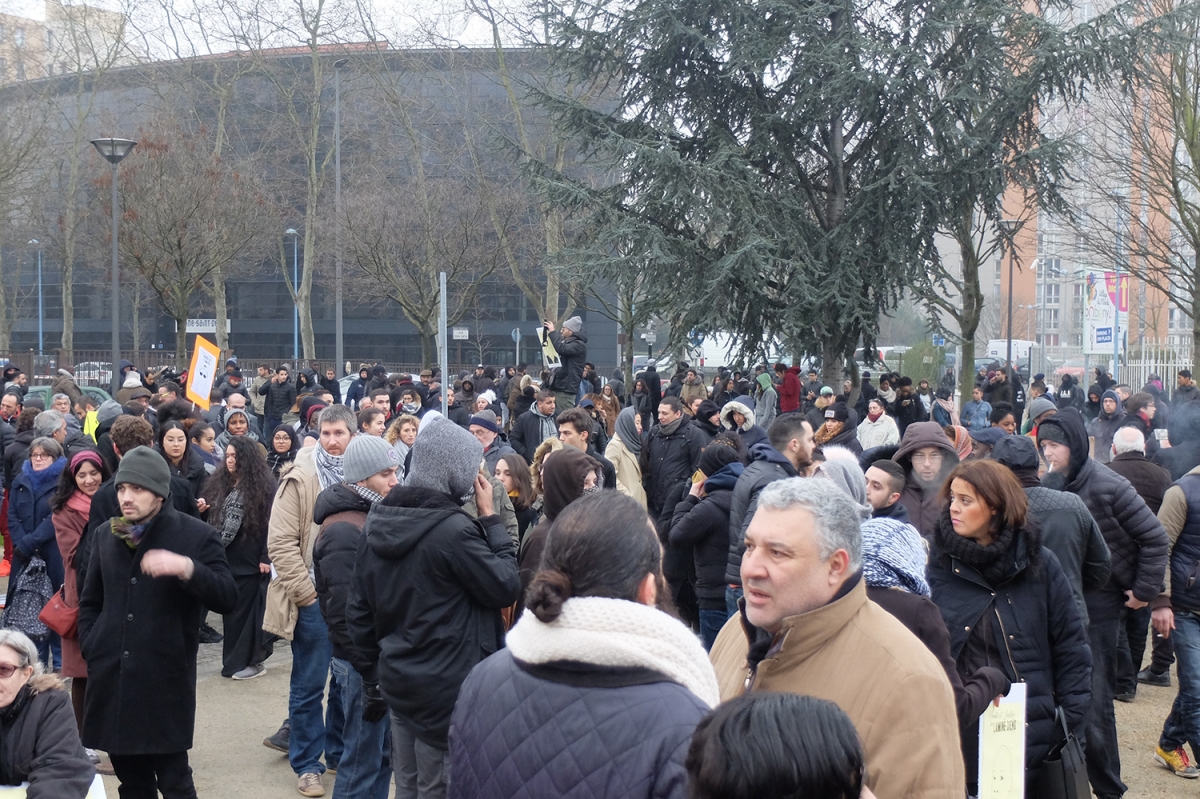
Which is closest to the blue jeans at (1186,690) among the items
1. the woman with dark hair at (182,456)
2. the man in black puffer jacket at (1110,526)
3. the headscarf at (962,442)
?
the man in black puffer jacket at (1110,526)

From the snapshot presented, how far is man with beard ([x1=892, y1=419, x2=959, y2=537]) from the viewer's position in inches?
239

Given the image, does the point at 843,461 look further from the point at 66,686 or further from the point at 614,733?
the point at 66,686

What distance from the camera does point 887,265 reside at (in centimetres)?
1698

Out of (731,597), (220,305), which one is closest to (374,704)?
(731,597)

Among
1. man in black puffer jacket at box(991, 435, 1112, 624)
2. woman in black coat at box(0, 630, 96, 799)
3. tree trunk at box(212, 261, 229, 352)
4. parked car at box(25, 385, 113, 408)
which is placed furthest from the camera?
tree trunk at box(212, 261, 229, 352)

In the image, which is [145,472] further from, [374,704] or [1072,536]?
[1072,536]

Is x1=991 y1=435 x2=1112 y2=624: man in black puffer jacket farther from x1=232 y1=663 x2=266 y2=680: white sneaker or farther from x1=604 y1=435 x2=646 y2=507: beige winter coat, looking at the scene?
x1=232 y1=663 x2=266 y2=680: white sneaker

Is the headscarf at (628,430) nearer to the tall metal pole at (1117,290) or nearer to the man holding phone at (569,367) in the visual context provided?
the man holding phone at (569,367)

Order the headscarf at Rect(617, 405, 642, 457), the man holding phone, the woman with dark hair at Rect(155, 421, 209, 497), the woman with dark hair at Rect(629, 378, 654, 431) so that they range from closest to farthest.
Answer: the woman with dark hair at Rect(155, 421, 209, 497) → the headscarf at Rect(617, 405, 642, 457) → the man holding phone → the woman with dark hair at Rect(629, 378, 654, 431)

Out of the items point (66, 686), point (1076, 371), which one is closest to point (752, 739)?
point (66, 686)

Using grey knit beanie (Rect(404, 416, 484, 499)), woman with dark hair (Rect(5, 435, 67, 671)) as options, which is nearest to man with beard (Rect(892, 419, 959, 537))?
grey knit beanie (Rect(404, 416, 484, 499))

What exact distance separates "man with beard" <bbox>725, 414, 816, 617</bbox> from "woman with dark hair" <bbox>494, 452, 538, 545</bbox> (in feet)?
4.09

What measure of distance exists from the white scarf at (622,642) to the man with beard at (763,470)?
3177 mm

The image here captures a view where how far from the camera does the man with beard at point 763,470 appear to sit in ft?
19.0
